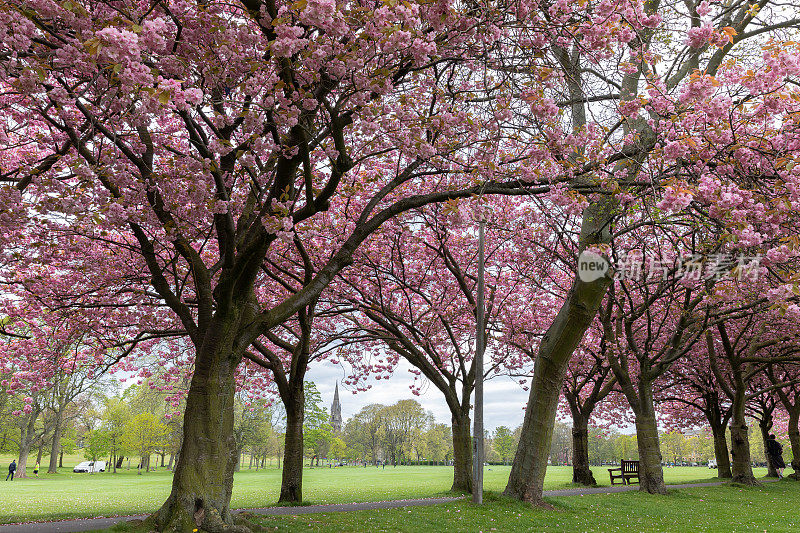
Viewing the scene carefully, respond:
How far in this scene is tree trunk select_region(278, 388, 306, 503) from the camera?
41.1 feet

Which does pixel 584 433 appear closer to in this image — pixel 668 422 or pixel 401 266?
pixel 401 266

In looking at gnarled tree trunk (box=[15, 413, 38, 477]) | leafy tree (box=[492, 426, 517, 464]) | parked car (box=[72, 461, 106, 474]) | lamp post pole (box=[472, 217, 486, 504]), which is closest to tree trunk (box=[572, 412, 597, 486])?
lamp post pole (box=[472, 217, 486, 504])

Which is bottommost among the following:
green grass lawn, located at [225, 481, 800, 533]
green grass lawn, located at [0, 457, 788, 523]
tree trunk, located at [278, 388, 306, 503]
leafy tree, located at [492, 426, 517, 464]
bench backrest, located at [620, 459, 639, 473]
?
leafy tree, located at [492, 426, 517, 464]

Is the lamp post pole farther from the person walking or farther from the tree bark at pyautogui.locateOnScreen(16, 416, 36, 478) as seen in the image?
the tree bark at pyautogui.locateOnScreen(16, 416, 36, 478)

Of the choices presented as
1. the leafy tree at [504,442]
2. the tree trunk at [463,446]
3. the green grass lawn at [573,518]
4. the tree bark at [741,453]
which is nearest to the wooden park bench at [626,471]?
the tree bark at [741,453]

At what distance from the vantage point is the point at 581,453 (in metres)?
21.4

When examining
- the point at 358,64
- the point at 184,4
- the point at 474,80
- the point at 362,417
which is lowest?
the point at 362,417

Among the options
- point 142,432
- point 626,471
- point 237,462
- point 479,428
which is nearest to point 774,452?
A: point 626,471

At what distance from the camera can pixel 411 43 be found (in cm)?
512

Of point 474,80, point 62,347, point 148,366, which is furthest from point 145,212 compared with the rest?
point 148,366

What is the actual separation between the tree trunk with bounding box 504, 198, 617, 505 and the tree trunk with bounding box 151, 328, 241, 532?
6209 mm

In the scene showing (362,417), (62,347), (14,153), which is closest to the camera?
(14,153)

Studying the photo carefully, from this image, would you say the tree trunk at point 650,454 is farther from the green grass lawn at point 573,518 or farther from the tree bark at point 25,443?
the tree bark at point 25,443

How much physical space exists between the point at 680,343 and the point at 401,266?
29.3ft
